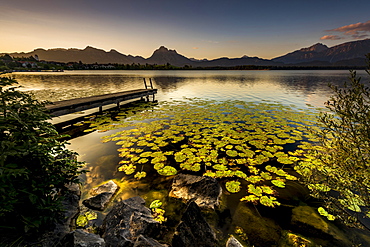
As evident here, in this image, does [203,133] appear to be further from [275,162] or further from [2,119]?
[2,119]

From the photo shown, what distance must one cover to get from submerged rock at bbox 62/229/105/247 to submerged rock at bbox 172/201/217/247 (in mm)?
1624

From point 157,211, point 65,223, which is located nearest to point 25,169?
point 65,223

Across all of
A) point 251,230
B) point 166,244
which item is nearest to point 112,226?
point 166,244

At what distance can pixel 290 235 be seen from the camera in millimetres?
4121

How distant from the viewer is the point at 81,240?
321 centimetres

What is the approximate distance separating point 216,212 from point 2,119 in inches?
211

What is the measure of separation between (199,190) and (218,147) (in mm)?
3509

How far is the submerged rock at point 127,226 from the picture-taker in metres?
3.60

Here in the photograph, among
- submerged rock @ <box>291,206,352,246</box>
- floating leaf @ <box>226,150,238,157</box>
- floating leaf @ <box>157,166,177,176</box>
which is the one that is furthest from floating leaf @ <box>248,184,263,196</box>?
floating leaf @ <box>157,166,177,176</box>

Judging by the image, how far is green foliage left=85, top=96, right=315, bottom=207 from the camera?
6.36 metres

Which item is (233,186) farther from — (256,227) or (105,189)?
(105,189)

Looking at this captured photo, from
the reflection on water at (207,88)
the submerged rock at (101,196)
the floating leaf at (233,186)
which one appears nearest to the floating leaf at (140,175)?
the submerged rock at (101,196)

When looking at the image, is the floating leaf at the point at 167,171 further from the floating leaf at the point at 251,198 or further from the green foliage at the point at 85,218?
the floating leaf at the point at 251,198

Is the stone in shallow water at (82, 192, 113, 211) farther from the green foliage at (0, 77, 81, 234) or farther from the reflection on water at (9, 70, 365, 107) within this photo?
the reflection on water at (9, 70, 365, 107)
